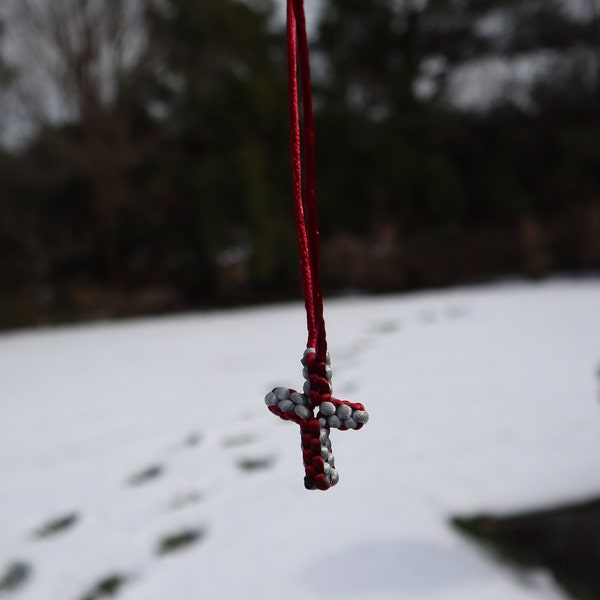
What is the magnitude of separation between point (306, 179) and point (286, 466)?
1383mm

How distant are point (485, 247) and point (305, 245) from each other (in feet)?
20.1

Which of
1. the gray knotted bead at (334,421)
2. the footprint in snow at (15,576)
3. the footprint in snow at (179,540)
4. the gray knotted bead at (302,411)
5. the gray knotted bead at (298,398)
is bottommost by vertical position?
the footprint in snow at (179,540)

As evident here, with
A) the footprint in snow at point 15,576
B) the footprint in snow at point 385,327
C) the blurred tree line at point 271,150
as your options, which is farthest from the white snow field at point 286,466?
the blurred tree line at point 271,150

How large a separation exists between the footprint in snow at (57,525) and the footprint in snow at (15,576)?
0.14 metres

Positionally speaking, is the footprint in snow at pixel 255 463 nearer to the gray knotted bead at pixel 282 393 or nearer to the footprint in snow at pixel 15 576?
the footprint in snow at pixel 15 576

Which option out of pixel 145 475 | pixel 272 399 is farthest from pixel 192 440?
pixel 272 399

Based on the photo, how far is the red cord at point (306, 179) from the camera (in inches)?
25.9

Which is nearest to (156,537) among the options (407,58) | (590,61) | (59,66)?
(59,66)

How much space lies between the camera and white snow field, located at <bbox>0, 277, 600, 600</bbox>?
1324 mm

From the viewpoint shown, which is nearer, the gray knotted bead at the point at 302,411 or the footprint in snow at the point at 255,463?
the gray knotted bead at the point at 302,411

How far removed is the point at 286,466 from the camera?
1867 millimetres

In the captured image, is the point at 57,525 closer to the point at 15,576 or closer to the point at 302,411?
the point at 15,576

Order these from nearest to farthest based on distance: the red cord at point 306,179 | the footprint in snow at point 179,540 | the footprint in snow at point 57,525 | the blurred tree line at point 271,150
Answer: the red cord at point 306,179 → the footprint in snow at point 179,540 → the footprint in snow at point 57,525 → the blurred tree line at point 271,150

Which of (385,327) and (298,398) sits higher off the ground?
(298,398)
